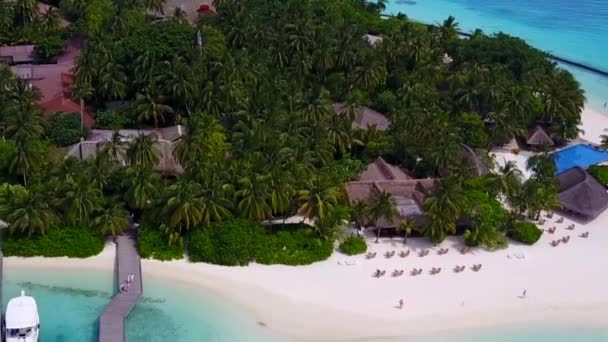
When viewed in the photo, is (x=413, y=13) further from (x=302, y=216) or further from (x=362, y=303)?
(x=362, y=303)

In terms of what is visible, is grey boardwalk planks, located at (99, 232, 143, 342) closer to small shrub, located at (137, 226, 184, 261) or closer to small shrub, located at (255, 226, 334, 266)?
small shrub, located at (137, 226, 184, 261)

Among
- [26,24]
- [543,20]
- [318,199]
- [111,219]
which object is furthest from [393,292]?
[543,20]

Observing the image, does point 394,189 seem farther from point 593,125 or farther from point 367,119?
point 593,125

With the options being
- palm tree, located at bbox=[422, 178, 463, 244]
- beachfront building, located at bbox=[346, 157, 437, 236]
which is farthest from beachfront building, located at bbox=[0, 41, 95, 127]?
palm tree, located at bbox=[422, 178, 463, 244]

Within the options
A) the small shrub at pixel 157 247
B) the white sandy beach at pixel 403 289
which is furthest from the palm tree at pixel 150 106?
the small shrub at pixel 157 247

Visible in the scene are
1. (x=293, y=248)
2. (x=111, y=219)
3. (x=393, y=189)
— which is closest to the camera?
(x=111, y=219)

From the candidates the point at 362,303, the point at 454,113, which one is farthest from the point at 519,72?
the point at 362,303
